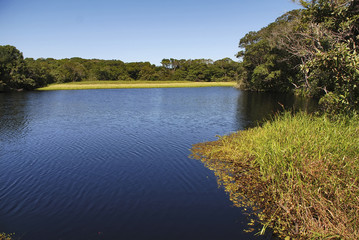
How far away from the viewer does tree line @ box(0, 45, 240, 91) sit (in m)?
76.4

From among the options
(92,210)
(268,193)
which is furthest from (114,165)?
(268,193)

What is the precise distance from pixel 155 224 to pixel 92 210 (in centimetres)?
301

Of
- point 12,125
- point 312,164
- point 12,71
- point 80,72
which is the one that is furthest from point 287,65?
point 80,72

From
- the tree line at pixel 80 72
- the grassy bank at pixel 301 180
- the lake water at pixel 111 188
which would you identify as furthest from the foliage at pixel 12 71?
the grassy bank at pixel 301 180

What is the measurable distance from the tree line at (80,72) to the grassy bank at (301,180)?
77853 millimetres

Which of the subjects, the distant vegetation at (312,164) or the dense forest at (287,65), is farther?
the dense forest at (287,65)

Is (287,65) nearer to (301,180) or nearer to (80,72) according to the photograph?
(301,180)

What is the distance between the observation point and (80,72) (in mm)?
123500

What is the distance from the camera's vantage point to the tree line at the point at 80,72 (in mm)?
76375

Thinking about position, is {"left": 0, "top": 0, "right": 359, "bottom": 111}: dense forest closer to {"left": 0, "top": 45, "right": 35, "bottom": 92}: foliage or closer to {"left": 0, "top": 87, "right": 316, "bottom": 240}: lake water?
{"left": 0, "top": 45, "right": 35, "bottom": 92}: foliage

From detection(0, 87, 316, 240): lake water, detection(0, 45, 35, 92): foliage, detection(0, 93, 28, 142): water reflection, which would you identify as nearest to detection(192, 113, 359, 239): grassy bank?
detection(0, 87, 316, 240): lake water

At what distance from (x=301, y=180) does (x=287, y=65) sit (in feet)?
177

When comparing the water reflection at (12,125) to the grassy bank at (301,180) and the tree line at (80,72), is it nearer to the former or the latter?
the grassy bank at (301,180)

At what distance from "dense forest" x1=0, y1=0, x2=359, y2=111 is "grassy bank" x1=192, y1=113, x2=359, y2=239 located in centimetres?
308
